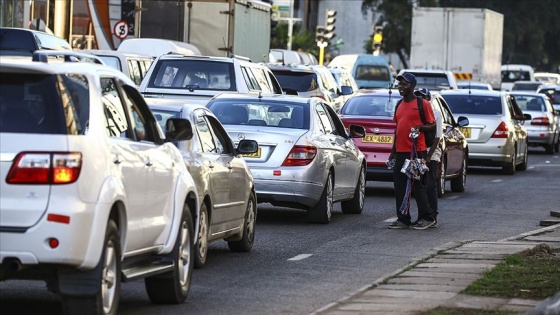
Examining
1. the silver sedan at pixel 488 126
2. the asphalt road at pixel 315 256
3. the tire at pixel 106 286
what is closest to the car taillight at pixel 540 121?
the silver sedan at pixel 488 126

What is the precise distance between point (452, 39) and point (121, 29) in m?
18.3

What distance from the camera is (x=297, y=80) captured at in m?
33.6

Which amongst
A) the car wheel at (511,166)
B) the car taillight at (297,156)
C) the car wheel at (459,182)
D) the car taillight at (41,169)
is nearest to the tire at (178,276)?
the car taillight at (41,169)

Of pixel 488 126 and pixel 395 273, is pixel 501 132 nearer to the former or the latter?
pixel 488 126

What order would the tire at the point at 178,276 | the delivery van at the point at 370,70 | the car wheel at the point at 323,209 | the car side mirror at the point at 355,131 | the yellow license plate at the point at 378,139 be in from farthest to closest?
1. the delivery van at the point at 370,70
2. the yellow license plate at the point at 378,139
3. the car side mirror at the point at 355,131
4. the car wheel at the point at 323,209
5. the tire at the point at 178,276

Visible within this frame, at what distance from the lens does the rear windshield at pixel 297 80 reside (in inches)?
1308

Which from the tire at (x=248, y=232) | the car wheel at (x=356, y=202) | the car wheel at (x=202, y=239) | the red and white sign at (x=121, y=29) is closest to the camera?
the car wheel at (x=202, y=239)

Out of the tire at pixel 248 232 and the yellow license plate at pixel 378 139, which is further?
the yellow license plate at pixel 378 139

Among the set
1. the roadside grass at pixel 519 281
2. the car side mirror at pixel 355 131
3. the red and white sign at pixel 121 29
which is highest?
the red and white sign at pixel 121 29

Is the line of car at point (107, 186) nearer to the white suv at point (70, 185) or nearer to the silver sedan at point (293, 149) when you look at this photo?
the white suv at point (70, 185)

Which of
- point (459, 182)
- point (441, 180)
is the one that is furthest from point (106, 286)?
point (459, 182)

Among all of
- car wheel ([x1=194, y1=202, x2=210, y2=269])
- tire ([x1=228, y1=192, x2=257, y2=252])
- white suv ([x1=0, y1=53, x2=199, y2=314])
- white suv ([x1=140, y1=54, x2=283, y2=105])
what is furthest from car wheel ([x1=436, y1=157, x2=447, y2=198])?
white suv ([x1=0, y1=53, x2=199, y2=314])

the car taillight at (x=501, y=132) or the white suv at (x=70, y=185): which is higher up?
the white suv at (x=70, y=185)

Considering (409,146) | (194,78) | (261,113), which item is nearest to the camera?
(409,146)
